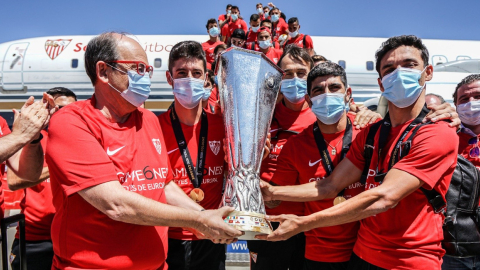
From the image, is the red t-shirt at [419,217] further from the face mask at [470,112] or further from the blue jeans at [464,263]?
the face mask at [470,112]

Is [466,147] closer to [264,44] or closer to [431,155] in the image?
[431,155]

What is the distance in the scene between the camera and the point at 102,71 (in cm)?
225

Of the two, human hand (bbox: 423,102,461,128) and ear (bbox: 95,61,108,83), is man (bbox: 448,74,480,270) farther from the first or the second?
ear (bbox: 95,61,108,83)

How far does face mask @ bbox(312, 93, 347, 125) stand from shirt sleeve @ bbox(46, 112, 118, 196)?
1.70 metres

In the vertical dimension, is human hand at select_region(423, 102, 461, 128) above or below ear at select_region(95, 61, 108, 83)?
below

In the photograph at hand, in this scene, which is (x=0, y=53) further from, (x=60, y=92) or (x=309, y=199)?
(x=309, y=199)

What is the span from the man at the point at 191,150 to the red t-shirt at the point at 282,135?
51 centimetres

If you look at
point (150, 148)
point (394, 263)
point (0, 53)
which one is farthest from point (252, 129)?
point (0, 53)

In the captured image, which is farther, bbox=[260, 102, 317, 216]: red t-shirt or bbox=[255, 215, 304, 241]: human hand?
bbox=[260, 102, 317, 216]: red t-shirt

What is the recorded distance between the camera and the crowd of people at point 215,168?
6.73 ft

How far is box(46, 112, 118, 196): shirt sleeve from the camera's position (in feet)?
6.41

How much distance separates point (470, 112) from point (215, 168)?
2.45m

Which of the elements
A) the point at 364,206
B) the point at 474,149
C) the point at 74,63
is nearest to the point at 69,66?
the point at 74,63

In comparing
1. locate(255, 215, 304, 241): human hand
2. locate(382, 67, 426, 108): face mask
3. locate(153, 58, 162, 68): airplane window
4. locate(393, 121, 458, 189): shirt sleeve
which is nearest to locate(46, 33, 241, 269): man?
locate(255, 215, 304, 241): human hand
